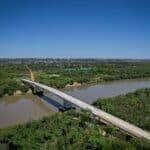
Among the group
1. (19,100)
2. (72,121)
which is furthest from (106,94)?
(72,121)

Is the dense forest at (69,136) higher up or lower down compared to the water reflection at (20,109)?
higher up

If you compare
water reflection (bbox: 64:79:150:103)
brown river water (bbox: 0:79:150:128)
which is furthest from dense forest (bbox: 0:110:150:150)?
water reflection (bbox: 64:79:150:103)

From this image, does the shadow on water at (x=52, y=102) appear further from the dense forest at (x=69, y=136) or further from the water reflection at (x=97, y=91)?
the dense forest at (x=69, y=136)

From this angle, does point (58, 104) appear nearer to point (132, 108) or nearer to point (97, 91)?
point (132, 108)

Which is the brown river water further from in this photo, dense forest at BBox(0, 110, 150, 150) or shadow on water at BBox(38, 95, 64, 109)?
dense forest at BBox(0, 110, 150, 150)

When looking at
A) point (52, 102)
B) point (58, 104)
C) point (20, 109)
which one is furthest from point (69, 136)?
point (52, 102)

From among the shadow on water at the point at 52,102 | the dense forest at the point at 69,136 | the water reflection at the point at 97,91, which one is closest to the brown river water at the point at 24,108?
the shadow on water at the point at 52,102

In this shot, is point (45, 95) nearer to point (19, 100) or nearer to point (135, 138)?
point (19, 100)

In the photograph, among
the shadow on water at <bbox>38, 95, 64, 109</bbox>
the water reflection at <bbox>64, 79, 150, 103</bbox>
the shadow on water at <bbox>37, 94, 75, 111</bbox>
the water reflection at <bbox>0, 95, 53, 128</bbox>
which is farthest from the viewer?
the water reflection at <bbox>64, 79, 150, 103</bbox>
